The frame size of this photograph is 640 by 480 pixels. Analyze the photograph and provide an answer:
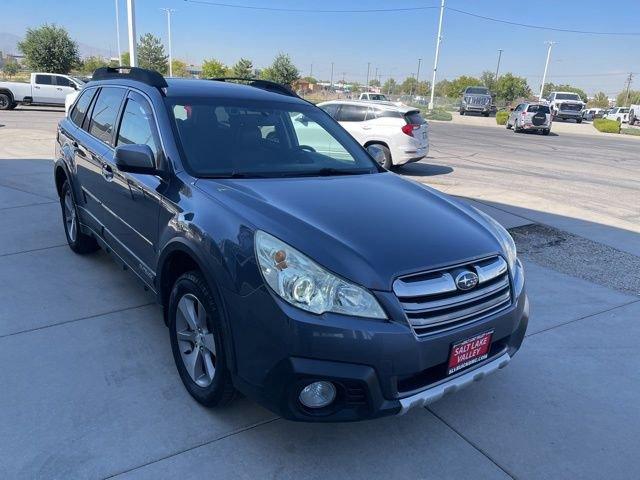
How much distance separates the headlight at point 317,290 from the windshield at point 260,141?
105 cm

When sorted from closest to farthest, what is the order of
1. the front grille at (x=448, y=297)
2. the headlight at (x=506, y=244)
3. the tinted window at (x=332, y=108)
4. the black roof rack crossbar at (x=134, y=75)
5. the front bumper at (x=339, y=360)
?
1. the front bumper at (x=339, y=360)
2. the front grille at (x=448, y=297)
3. the headlight at (x=506, y=244)
4. the black roof rack crossbar at (x=134, y=75)
5. the tinted window at (x=332, y=108)

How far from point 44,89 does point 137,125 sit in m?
24.6

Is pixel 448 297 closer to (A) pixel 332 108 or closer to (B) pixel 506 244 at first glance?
(B) pixel 506 244

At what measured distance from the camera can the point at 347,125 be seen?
460 inches

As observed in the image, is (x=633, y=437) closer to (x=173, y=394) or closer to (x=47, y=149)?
(x=173, y=394)

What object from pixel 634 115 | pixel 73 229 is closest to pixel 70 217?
pixel 73 229

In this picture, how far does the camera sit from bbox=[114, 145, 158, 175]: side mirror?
302 centimetres

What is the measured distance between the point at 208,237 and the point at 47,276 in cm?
278

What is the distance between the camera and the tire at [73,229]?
4.98 meters

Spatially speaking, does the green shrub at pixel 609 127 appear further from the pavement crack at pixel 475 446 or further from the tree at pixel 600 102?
the tree at pixel 600 102

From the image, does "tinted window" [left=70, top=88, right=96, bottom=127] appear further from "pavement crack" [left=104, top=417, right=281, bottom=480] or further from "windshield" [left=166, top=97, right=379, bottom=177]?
"pavement crack" [left=104, top=417, right=281, bottom=480]

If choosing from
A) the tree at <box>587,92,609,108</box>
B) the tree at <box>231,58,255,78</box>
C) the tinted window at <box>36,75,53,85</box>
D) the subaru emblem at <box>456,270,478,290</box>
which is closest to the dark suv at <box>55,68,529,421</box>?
the subaru emblem at <box>456,270,478,290</box>

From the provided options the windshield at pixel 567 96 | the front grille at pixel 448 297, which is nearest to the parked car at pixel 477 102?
the windshield at pixel 567 96

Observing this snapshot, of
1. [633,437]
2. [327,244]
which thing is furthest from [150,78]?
[633,437]
